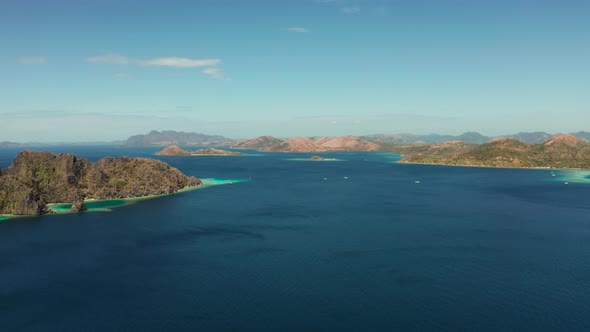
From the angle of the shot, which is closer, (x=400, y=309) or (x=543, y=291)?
(x=400, y=309)

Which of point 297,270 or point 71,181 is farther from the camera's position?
point 71,181

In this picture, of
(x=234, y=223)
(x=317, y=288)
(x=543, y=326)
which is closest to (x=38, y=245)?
(x=234, y=223)

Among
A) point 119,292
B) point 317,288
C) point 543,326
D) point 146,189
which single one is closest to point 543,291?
point 543,326

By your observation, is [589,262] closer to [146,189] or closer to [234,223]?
[234,223]

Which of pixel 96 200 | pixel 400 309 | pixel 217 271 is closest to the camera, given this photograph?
pixel 400 309

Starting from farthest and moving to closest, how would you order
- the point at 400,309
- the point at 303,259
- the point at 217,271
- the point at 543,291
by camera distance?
1. the point at 303,259
2. the point at 217,271
3. the point at 543,291
4. the point at 400,309

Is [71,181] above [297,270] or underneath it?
above
